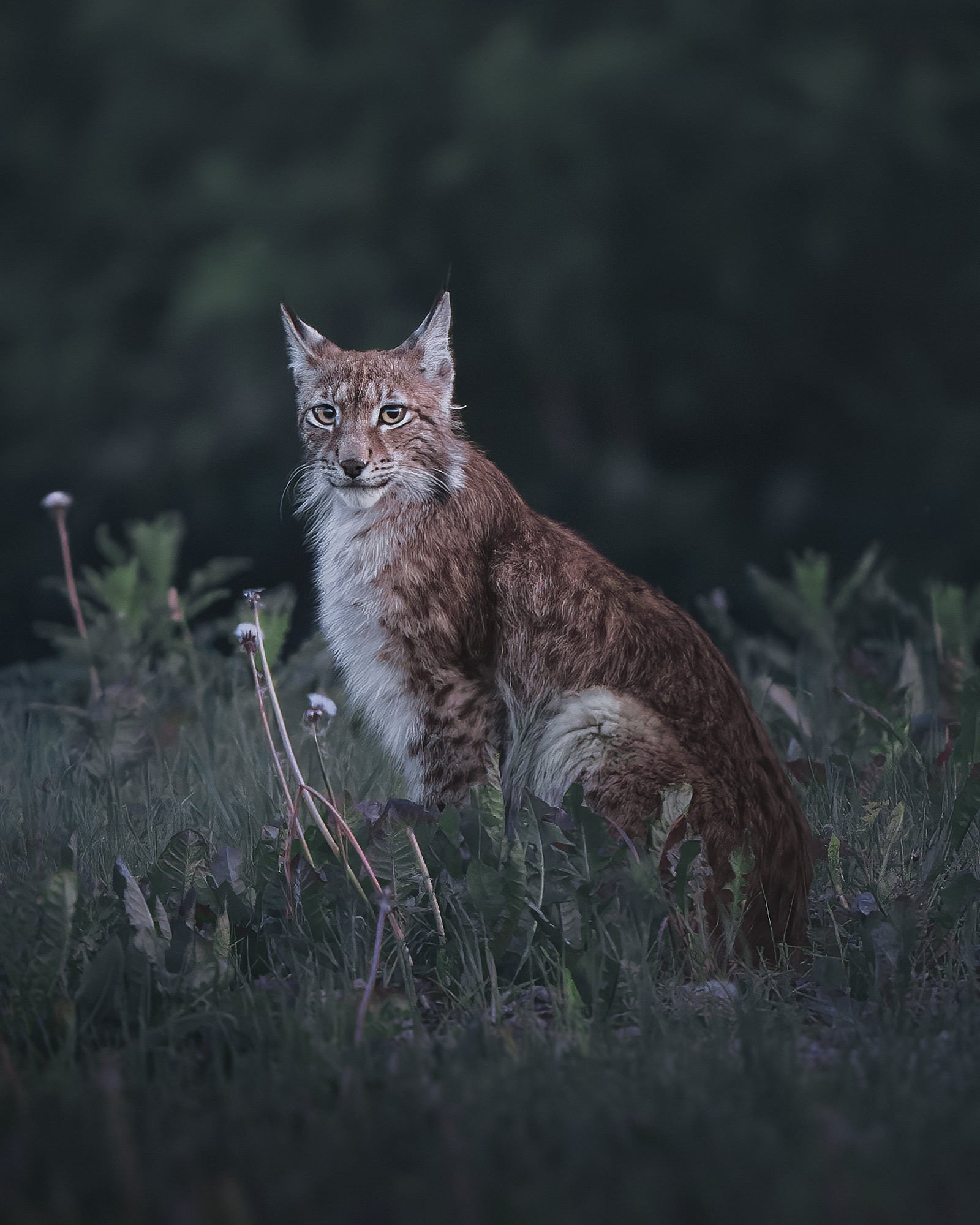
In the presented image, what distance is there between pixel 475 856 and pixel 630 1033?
61 centimetres

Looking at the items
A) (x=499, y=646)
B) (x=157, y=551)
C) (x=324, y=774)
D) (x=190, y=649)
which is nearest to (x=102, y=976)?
(x=324, y=774)

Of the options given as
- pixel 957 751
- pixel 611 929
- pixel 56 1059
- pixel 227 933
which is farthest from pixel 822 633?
pixel 56 1059

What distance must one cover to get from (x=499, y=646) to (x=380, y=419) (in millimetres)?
1050

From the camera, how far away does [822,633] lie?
6.25 m

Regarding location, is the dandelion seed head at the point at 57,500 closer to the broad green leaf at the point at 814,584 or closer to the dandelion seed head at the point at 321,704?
the dandelion seed head at the point at 321,704

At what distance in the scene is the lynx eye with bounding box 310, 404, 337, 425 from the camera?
481 cm

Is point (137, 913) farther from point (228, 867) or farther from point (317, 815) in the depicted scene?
point (317, 815)

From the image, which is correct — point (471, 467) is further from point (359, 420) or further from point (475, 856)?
point (475, 856)

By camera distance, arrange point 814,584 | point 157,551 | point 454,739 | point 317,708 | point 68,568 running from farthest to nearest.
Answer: point 157,551, point 814,584, point 68,568, point 454,739, point 317,708

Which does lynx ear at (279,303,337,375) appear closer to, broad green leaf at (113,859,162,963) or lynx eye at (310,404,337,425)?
lynx eye at (310,404,337,425)

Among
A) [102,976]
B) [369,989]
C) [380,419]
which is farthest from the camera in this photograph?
[380,419]

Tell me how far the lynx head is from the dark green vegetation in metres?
1.02

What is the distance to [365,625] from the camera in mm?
Answer: 4441

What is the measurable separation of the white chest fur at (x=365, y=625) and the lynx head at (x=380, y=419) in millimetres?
142
